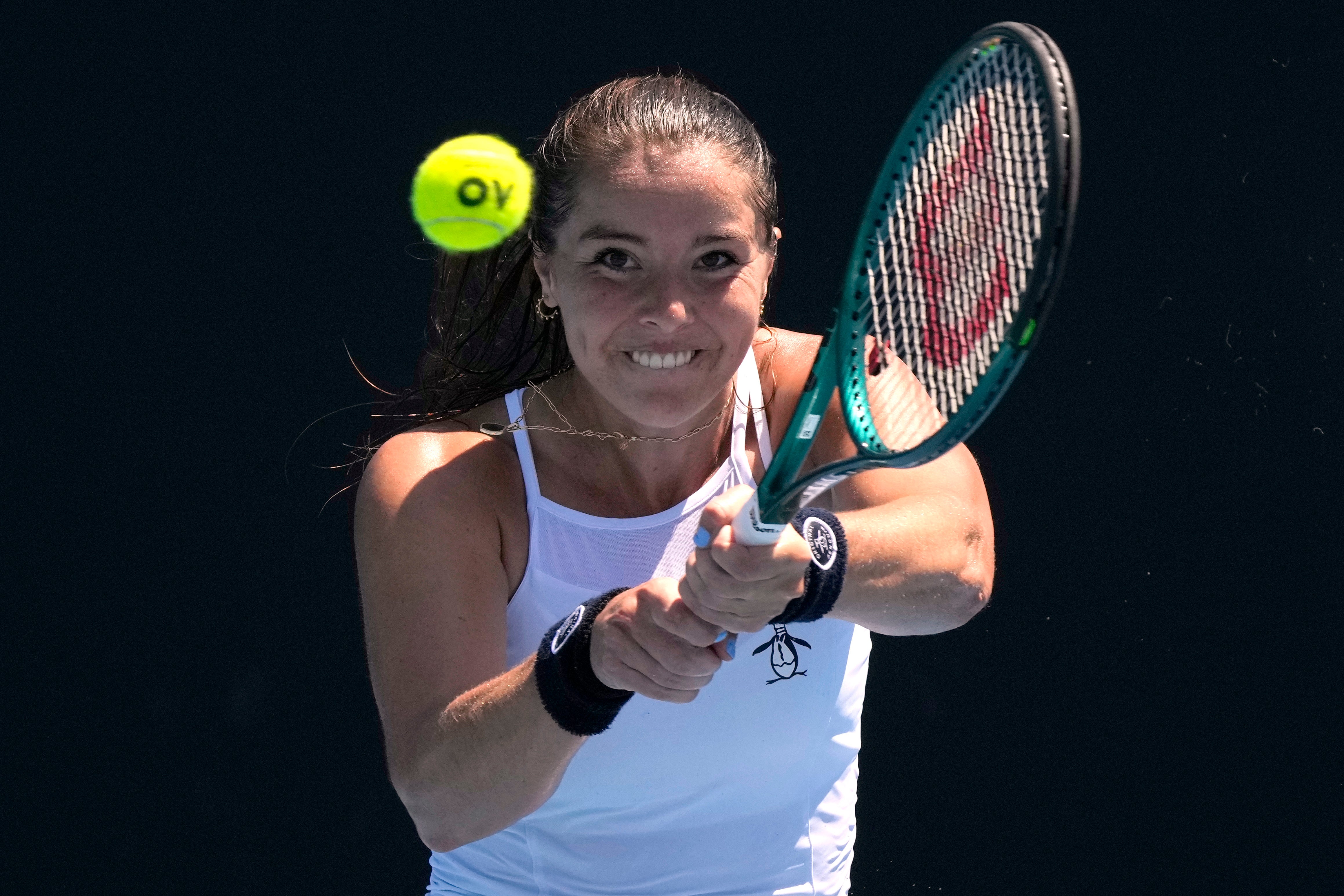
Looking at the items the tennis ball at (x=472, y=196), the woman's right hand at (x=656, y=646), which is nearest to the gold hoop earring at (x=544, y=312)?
the tennis ball at (x=472, y=196)

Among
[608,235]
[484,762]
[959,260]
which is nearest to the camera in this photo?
[959,260]

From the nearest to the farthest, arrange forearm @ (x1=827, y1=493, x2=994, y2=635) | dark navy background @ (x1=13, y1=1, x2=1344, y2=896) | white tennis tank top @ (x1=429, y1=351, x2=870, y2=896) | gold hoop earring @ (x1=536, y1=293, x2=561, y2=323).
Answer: forearm @ (x1=827, y1=493, x2=994, y2=635) < white tennis tank top @ (x1=429, y1=351, x2=870, y2=896) < gold hoop earring @ (x1=536, y1=293, x2=561, y2=323) < dark navy background @ (x1=13, y1=1, x2=1344, y2=896)

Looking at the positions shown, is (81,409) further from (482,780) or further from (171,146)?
(482,780)

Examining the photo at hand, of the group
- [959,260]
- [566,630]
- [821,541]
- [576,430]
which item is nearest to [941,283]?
[959,260]

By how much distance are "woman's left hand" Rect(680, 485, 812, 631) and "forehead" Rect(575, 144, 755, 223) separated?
433mm

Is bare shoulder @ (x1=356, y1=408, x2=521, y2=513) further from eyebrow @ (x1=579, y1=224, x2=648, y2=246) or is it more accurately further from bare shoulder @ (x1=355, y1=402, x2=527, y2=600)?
eyebrow @ (x1=579, y1=224, x2=648, y2=246)

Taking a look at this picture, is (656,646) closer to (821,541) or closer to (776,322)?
(821,541)

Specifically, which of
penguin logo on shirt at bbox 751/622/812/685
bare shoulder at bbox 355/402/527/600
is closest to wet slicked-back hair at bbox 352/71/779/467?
bare shoulder at bbox 355/402/527/600

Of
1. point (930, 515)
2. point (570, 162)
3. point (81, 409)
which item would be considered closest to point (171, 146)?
point (81, 409)

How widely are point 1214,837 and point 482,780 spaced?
1588mm

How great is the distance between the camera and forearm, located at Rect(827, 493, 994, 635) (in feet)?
5.50

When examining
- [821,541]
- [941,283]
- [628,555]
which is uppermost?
[941,283]

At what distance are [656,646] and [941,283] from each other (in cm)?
46

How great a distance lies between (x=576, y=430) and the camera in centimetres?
201
